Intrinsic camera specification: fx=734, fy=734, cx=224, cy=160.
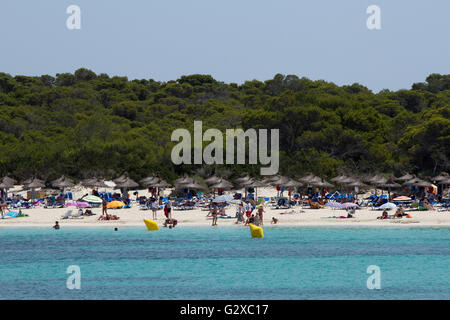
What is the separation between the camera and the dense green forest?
46125 millimetres

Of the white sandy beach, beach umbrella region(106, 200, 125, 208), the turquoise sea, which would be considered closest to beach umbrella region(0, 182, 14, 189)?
the white sandy beach

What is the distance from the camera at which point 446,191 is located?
4256 centimetres

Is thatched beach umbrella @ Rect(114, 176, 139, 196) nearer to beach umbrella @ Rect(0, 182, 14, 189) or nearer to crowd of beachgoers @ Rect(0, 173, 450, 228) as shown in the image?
crowd of beachgoers @ Rect(0, 173, 450, 228)

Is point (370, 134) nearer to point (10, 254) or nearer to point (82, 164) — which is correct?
point (82, 164)

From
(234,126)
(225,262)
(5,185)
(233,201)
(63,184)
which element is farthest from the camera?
(234,126)

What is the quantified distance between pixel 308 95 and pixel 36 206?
2309 cm

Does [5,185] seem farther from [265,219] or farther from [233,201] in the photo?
[265,219]

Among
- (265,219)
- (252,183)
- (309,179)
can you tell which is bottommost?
(265,219)

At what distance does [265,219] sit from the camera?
3453cm

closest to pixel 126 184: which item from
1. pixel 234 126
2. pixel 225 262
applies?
pixel 225 262

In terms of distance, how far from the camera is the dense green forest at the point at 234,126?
46.1 metres

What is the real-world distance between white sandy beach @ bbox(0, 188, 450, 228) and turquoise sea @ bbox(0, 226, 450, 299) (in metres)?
0.61

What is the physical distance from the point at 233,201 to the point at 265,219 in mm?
1846
